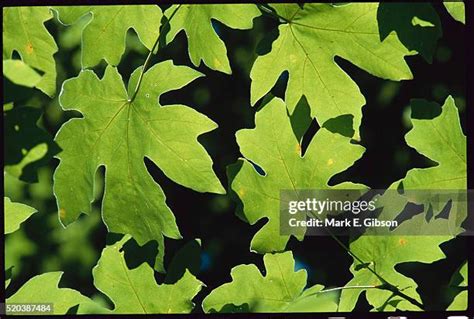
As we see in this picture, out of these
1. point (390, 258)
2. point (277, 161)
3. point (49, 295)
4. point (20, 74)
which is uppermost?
point (20, 74)

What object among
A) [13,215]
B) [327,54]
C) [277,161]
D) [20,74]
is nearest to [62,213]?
[13,215]

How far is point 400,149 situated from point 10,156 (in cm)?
61

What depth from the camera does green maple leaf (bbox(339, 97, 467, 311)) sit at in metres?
1.05

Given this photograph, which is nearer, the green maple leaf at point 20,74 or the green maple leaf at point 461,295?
the green maple leaf at point 20,74

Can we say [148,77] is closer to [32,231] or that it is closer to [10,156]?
[10,156]

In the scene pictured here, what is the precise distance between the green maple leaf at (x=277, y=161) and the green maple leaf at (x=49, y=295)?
11.5 inches

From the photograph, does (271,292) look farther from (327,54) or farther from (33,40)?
(33,40)

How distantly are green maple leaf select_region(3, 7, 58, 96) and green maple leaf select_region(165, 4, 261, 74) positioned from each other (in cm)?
18

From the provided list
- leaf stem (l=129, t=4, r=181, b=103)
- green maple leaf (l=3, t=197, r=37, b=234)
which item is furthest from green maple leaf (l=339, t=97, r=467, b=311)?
green maple leaf (l=3, t=197, r=37, b=234)

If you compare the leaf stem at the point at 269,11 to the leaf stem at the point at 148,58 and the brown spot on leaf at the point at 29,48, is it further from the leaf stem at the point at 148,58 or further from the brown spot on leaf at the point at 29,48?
the brown spot on leaf at the point at 29,48

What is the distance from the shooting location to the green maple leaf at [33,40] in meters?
1.04

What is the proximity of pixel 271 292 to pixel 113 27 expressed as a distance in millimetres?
444

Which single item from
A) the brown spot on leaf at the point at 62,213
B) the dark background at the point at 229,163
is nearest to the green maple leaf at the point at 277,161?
the dark background at the point at 229,163

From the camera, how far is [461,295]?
3.57 feet
